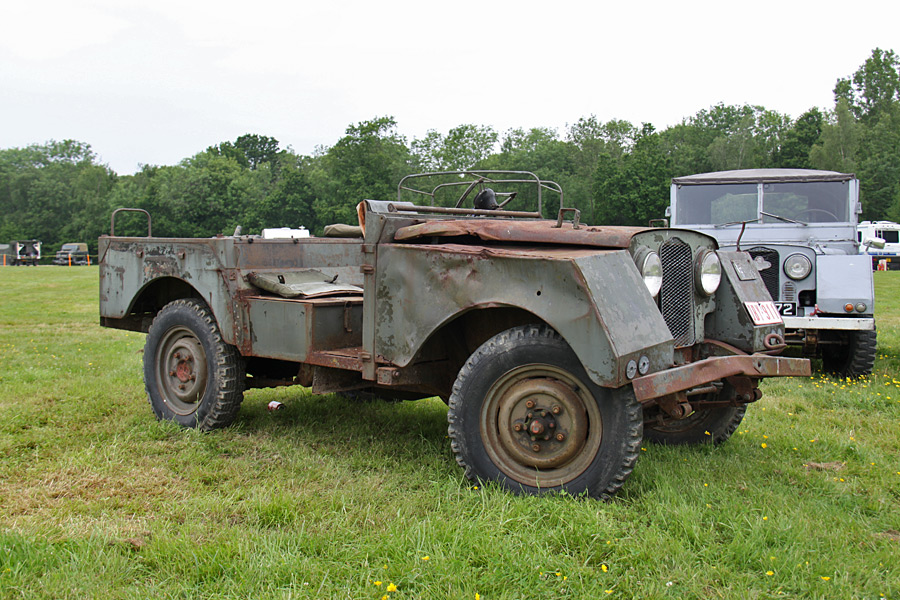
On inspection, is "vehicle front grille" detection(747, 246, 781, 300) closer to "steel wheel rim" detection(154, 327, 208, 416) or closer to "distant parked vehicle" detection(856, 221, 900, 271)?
"steel wheel rim" detection(154, 327, 208, 416)

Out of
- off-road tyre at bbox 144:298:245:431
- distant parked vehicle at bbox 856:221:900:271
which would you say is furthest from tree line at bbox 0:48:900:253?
off-road tyre at bbox 144:298:245:431

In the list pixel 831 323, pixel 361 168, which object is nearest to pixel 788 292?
pixel 831 323

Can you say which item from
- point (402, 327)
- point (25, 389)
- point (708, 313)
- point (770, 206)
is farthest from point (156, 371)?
point (770, 206)

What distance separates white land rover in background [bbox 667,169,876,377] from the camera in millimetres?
7469

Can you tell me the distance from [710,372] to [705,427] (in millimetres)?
1322

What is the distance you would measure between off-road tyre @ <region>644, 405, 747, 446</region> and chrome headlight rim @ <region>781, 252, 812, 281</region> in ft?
11.6

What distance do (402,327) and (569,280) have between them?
1029 mm

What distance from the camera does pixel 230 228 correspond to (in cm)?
5559

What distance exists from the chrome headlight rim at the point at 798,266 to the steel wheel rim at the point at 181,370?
18.8 ft

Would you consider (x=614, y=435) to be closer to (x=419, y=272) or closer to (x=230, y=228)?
(x=419, y=272)

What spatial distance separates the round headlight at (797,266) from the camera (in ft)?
25.3

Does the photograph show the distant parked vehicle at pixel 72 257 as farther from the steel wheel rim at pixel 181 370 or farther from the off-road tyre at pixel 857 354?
the off-road tyre at pixel 857 354

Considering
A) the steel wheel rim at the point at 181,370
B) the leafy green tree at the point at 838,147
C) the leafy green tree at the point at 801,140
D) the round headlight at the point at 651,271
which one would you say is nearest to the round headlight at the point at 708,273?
the round headlight at the point at 651,271

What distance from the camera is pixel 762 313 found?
4.37 metres
